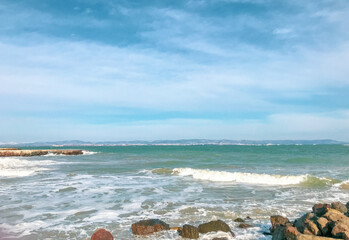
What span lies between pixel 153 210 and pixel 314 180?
13.9m

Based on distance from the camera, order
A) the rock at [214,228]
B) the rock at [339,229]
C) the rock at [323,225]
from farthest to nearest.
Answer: the rock at [214,228] → the rock at [323,225] → the rock at [339,229]

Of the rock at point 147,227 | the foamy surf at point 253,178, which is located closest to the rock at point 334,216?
the rock at point 147,227

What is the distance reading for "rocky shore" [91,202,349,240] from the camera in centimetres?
711

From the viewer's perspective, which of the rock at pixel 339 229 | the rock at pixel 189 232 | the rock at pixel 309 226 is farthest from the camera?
the rock at pixel 189 232

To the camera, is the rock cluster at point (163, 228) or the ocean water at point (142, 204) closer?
the rock cluster at point (163, 228)

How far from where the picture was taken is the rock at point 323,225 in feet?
24.5

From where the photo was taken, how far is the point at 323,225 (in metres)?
7.61

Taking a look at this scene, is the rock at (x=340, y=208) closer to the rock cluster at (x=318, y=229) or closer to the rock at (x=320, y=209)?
the rock at (x=320, y=209)

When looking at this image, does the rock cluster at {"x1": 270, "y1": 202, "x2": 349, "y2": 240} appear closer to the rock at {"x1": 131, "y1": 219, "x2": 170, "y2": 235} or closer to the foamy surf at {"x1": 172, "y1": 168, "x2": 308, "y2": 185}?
the rock at {"x1": 131, "y1": 219, "x2": 170, "y2": 235}

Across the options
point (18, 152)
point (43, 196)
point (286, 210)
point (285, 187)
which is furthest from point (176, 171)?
point (18, 152)

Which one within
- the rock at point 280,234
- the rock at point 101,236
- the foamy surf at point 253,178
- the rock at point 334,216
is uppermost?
the rock at point 334,216

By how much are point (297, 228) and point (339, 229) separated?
1312mm

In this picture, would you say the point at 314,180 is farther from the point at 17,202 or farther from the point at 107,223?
the point at 17,202

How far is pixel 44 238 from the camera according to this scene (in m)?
9.00
